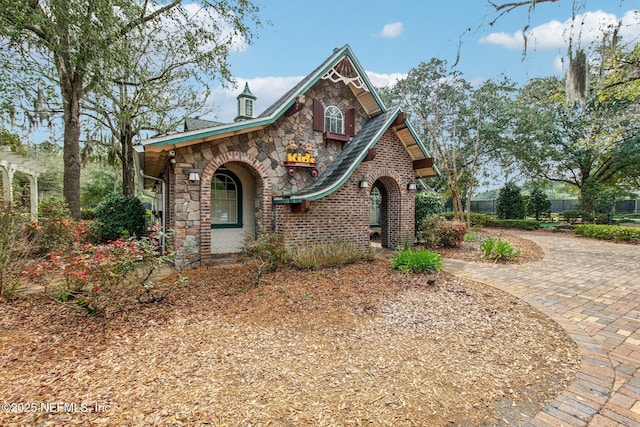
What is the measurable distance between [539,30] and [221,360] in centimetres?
640

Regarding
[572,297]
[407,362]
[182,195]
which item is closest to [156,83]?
[182,195]

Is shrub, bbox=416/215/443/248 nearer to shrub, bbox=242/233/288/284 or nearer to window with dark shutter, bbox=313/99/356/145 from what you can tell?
window with dark shutter, bbox=313/99/356/145

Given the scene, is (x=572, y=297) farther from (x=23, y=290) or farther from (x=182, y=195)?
(x=23, y=290)

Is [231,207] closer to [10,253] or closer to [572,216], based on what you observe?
[10,253]

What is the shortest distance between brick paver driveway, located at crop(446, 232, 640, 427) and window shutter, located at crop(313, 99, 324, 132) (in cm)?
568

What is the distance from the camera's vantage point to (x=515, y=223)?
19.1 metres

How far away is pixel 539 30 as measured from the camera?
14.9 ft

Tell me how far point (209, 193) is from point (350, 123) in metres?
5.38

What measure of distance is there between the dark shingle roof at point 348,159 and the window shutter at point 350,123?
32 cm

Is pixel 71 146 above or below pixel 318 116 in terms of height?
below

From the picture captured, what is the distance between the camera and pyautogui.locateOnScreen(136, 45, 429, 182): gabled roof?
6.84m

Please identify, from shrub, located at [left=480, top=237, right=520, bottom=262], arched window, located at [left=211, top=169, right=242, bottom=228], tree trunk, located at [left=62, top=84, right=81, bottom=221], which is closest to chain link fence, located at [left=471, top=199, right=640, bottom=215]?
shrub, located at [left=480, top=237, right=520, bottom=262]

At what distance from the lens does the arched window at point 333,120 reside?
9.87 metres

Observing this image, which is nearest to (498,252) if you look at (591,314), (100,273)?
(591,314)
